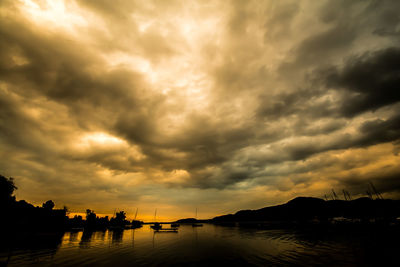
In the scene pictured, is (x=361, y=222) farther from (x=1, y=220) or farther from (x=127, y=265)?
(x=1, y=220)

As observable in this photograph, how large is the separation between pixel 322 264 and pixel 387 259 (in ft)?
42.5

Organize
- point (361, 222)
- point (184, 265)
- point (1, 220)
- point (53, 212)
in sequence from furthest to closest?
point (53, 212), point (361, 222), point (1, 220), point (184, 265)

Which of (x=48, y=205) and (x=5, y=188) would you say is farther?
(x=48, y=205)

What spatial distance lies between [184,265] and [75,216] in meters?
223

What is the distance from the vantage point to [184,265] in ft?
99.8

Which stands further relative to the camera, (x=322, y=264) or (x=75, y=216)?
(x=75, y=216)

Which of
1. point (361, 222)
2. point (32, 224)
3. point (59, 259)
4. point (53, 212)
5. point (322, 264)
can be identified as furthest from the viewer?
point (53, 212)

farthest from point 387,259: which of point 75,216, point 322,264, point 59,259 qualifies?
point 75,216

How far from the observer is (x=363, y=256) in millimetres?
32438

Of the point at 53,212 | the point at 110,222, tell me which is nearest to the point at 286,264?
the point at 53,212

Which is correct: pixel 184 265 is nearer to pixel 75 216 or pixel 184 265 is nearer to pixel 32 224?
pixel 32 224

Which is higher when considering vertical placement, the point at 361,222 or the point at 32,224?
the point at 32,224

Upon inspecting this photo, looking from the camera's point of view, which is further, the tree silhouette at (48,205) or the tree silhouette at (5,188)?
the tree silhouette at (48,205)

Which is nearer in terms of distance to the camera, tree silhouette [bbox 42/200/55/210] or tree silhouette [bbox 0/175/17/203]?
A: tree silhouette [bbox 0/175/17/203]
